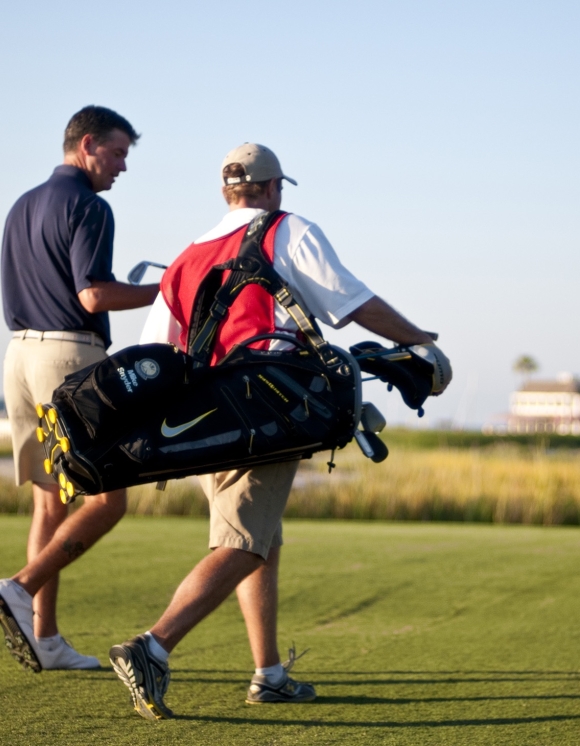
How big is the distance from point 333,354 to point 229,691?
1393 mm

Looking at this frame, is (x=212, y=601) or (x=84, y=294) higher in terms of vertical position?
(x=84, y=294)

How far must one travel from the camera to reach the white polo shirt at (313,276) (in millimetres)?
3350

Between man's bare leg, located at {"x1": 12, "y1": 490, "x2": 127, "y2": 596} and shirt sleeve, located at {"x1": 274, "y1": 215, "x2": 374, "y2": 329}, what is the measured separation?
4.25ft

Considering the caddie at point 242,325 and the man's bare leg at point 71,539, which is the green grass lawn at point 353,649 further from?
the man's bare leg at point 71,539

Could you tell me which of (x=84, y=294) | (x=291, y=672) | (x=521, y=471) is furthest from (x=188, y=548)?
(x=521, y=471)

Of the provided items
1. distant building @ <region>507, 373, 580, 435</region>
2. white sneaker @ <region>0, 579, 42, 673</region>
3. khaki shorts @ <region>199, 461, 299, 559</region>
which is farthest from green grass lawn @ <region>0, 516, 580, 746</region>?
distant building @ <region>507, 373, 580, 435</region>

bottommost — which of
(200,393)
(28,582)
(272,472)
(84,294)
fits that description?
(28,582)

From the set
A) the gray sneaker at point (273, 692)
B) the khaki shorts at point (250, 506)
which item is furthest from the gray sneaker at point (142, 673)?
the gray sneaker at point (273, 692)

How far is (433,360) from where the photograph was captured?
3439 millimetres

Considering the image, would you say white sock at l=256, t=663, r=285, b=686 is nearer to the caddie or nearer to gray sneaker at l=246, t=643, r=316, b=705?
gray sneaker at l=246, t=643, r=316, b=705

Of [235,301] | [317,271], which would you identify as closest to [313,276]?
[317,271]

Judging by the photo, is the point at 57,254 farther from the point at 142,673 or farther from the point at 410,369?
the point at 142,673

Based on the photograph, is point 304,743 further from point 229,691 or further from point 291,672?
point 291,672

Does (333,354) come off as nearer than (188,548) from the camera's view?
Yes
